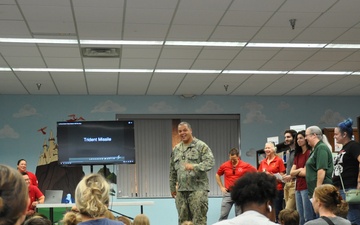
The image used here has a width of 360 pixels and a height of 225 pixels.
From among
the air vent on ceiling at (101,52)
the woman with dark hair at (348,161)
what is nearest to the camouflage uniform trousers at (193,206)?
the woman with dark hair at (348,161)

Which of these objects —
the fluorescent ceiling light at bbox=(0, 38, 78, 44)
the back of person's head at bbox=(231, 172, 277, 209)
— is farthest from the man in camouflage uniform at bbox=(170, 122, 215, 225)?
the back of person's head at bbox=(231, 172, 277, 209)

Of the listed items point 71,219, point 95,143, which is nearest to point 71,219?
point 71,219

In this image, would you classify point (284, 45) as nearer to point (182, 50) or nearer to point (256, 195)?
point (182, 50)

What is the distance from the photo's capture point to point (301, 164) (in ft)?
22.9

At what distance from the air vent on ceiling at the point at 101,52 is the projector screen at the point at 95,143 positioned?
141 centimetres

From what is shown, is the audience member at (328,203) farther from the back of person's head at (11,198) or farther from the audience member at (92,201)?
the back of person's head at (11,198)

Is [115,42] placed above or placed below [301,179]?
above

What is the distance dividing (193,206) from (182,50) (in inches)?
135

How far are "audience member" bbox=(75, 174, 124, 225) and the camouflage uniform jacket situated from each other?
356 cm

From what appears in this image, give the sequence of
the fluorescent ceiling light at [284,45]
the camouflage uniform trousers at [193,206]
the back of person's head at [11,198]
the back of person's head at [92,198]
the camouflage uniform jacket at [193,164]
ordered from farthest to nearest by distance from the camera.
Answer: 1. the fluorescent ceiling light at [284,45]
2. the camouflage uniform jacket at [193,164]
3. the camouflage uniform trousers at [193,206]
4. the back of person's head at [92,198]
5. the back of person's head at [11,198]

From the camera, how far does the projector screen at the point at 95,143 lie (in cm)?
817

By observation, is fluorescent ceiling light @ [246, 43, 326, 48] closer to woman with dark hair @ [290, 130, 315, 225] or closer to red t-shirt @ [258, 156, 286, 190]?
red t-shirt @ [258, 156, 286, 190]

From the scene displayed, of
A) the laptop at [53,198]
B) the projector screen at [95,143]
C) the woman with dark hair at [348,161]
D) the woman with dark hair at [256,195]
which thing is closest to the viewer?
the woman with dark hair at [256,195]

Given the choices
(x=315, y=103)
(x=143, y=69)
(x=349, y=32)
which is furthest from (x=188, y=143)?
(x=315, y=103)
